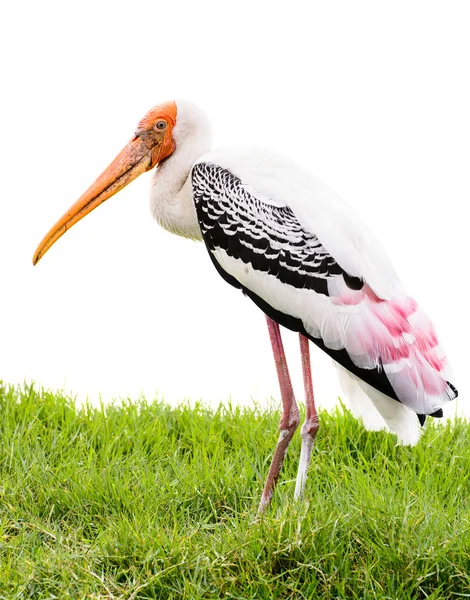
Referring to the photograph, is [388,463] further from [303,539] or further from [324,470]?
[303,539]

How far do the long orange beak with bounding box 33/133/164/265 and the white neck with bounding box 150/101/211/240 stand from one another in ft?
0.49

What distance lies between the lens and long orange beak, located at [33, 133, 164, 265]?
568cm

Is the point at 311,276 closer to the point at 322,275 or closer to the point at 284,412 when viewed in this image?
the point at 322,275

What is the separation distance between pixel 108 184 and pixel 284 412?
1582 mm

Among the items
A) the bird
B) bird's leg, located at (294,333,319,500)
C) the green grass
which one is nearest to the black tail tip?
the bird

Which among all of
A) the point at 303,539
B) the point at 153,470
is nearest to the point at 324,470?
the point at 153,470

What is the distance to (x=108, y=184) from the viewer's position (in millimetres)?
5758

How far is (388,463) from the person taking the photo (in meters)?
6.10

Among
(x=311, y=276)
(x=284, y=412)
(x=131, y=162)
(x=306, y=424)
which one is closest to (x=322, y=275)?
(x=311, y=276)

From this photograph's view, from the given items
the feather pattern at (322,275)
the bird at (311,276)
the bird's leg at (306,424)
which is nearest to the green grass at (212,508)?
the bird's leg at (306,424)

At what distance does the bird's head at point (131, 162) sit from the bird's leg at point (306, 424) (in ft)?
4.17

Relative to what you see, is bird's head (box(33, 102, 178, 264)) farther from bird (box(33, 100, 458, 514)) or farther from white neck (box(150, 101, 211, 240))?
bird (box(33, 100, 458, 514))

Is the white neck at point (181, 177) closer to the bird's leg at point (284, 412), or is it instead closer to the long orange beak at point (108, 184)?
the long orange beak at point (108, 184)

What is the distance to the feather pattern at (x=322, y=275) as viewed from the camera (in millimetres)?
5086
